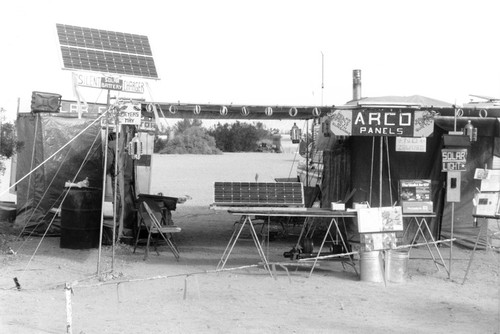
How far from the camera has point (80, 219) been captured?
1118 cm

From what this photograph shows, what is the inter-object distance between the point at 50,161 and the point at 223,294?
608 cm

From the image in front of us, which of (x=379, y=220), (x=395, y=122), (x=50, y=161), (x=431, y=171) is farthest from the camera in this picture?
(x=50, y=161)

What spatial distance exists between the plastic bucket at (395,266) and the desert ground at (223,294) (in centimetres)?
12

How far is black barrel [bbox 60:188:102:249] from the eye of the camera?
11.1 m

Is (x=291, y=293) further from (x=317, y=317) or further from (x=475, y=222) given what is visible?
(x=475, y=222)

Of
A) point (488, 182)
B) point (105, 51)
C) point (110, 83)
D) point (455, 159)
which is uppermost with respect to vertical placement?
point (105, 51)

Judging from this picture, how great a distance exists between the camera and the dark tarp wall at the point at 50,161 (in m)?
13.1

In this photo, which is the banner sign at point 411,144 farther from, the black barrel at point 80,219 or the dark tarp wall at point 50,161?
the dark tarp wall at point 50,161

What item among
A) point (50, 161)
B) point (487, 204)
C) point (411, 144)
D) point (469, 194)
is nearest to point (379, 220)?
point (487, 204)

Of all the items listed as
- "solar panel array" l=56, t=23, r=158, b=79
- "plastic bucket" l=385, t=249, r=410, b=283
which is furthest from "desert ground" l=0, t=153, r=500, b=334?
"solar panel array" l=56, t=23, r=158, b=79

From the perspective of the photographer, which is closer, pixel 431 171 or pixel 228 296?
pixel 228 296

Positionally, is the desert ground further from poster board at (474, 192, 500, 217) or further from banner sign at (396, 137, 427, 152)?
banner sign at (396, 137, 427, 152)

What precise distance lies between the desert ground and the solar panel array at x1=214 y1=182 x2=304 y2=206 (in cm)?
100

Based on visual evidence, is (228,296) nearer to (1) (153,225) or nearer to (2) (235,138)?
(1) (153,225)
